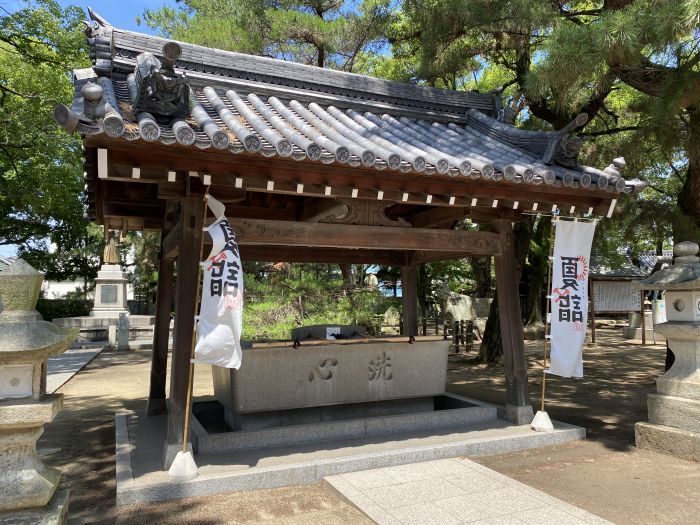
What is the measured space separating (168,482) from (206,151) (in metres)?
3.02

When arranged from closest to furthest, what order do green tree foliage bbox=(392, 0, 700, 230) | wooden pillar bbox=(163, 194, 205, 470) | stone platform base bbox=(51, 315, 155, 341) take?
wooden pillar bbox=(163, 194, 205, 470) < green tree foliage bbox=(392, 0, 700, 230) < stone platform base bbox=(51, 315, 155, 341)

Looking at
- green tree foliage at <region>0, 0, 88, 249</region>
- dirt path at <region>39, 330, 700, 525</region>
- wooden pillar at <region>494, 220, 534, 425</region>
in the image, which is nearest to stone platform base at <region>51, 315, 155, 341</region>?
green tree foliage at <region>0, 0, 88, 249</region>

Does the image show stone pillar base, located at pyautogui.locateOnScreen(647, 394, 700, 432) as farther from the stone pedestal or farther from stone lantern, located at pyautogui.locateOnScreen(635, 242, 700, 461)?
the stone pedestal

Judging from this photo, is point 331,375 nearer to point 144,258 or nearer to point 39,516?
point 39,516

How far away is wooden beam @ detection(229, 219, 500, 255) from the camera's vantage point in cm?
559

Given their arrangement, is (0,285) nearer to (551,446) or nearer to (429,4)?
(551,446)

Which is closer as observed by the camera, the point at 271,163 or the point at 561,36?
the point at 271,163

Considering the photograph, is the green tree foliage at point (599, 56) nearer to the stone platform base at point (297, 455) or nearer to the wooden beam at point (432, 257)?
the wooden beam at point (432, 257)

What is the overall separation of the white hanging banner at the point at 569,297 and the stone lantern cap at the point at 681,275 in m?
0.80

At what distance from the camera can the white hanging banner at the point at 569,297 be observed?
6191 millimetres

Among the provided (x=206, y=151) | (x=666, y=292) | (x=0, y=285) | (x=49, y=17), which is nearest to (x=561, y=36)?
(x=666, y=292)

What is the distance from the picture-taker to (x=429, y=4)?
380 inches

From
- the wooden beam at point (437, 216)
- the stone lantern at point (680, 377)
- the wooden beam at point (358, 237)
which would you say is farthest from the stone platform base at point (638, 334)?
the wooden beam at point (358, 237)

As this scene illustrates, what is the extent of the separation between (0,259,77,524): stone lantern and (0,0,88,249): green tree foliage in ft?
38.9
